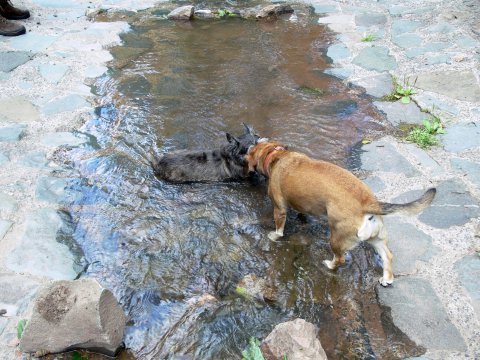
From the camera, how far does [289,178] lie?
13.5ft

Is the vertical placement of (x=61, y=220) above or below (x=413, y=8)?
below

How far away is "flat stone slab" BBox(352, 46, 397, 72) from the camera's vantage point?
6.95 metres

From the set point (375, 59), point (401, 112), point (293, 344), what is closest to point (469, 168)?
point (401, 112)

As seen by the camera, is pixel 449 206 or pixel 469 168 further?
pixel 469 168

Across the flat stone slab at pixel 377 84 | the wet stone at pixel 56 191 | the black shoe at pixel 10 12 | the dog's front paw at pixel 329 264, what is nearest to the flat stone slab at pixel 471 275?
the dog's front paw at pixel 329 264

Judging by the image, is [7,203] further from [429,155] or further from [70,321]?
[429,155]

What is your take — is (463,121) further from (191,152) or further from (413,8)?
(413,8)

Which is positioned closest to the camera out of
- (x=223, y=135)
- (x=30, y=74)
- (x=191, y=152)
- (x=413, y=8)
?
(x=191, y=152)

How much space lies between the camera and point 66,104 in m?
6.21

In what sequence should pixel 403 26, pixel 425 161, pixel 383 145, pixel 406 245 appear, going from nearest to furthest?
pixel 406 245 < pixel 425 161 < pixel 383 145 < pixel 403 26

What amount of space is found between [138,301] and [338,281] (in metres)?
1.63

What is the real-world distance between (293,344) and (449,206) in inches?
94.2

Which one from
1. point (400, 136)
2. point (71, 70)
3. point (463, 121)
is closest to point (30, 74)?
point (71, 70)

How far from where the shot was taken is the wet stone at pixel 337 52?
7385mm
